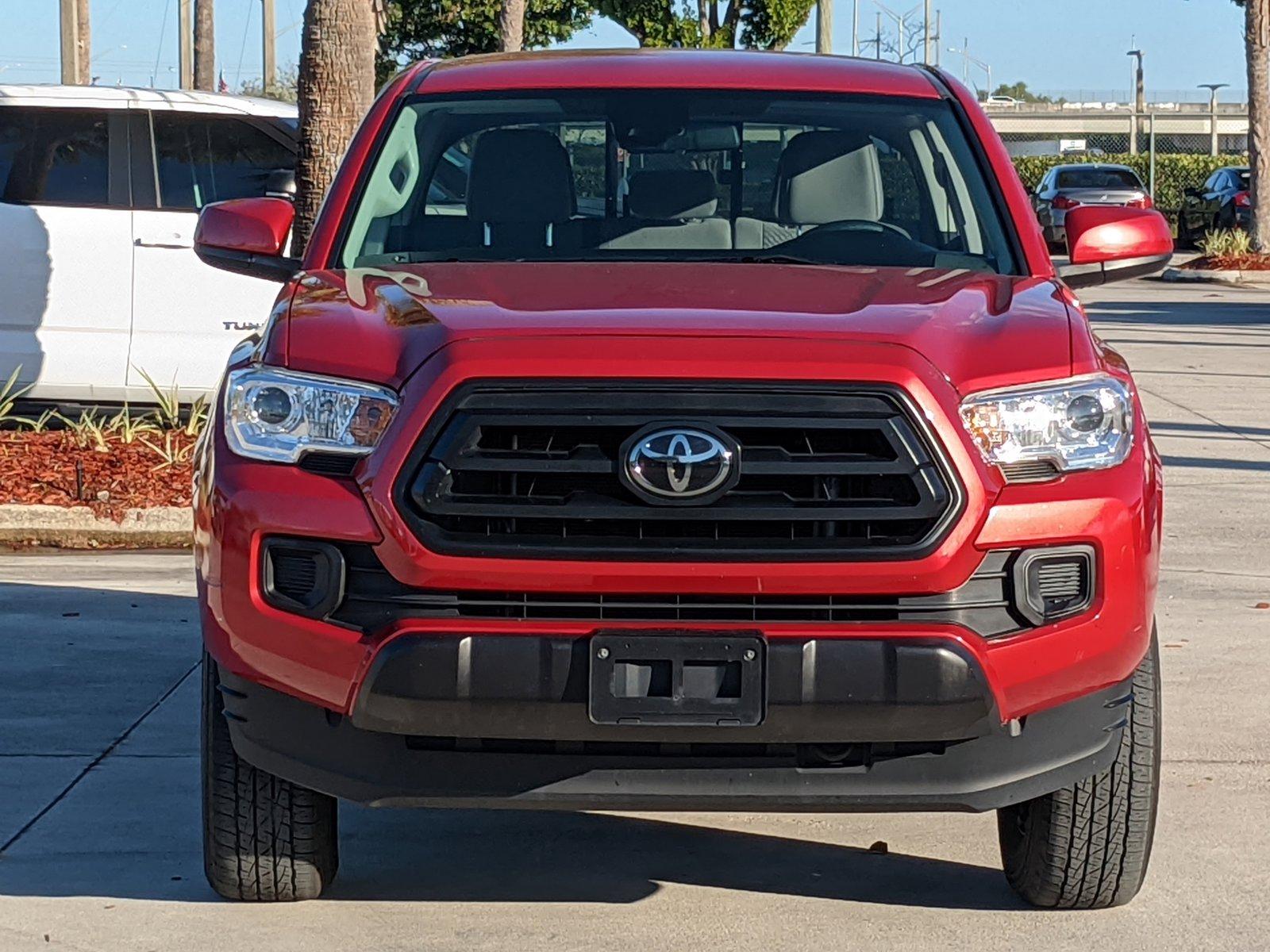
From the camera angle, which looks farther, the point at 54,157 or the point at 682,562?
the point at 54,157

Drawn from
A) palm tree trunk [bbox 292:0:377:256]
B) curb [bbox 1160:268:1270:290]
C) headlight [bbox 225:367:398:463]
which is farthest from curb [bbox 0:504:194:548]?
curb [bbox 1160:268:1270:290]

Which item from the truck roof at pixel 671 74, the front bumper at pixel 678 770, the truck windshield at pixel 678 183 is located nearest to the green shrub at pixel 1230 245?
the truck roof at pixel 671 74

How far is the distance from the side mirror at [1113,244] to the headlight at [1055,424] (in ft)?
4.30

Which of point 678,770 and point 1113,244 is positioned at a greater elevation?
point 1113,244

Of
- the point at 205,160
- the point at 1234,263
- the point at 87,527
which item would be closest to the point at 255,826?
the point at 87,527

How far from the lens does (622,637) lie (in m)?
3.52

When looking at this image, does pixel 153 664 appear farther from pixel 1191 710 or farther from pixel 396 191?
pixel 1191 710

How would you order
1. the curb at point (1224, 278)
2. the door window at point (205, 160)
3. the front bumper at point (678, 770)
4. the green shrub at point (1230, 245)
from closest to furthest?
1. the front bumper at point (678, 770)
2. the door window at point (205, 160)
3. the curb at point (1224, 278)
4. the green shrub at point (1230, 245)

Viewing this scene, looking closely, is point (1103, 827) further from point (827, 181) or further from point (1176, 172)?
point (1176, 172)

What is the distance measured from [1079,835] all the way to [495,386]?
1500 mm

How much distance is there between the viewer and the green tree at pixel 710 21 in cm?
3866

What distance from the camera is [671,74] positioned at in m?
5.19

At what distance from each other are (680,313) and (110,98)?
7397 mm

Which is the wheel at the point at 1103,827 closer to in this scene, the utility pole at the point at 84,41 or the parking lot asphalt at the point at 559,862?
the parking lot asphalt at the point at 559,862
